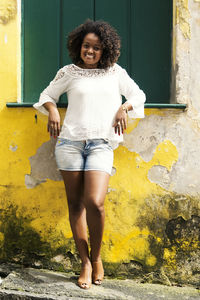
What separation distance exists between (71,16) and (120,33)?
1.59 feet

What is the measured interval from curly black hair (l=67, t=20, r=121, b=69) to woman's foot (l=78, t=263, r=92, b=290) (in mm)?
1534

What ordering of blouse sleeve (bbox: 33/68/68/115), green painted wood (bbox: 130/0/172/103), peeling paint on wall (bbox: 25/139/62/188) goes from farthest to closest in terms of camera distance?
1. green painted wood (bbox: 130/0/172/103)
2. peeling paint on wall (bbox: 25/139/62/188)
3. blouse sleeve (bbox: 33/68/68/115)

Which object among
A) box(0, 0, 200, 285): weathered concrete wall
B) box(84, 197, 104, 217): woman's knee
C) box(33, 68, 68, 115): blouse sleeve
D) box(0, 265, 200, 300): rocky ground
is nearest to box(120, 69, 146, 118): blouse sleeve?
box(0, 0, 200, 285): weathered concrete wall

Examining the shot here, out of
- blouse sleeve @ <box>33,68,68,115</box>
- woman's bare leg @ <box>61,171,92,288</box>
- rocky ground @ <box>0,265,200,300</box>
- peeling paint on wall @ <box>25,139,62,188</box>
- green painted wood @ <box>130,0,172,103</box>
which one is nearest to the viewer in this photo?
rocky ground @ <box>0,265,200,300</box>

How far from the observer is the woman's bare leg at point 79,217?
2.92m

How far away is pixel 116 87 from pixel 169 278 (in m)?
1.59

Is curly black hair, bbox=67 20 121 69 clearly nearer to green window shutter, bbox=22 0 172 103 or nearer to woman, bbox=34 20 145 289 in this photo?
woman, bbox=34 20 145 289

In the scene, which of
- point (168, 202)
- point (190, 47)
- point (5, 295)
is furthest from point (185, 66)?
point (5, 295)

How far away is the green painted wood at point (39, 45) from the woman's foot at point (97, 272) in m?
1.56

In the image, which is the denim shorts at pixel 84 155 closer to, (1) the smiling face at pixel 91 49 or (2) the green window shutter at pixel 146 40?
(1) the smiling face at pixel 91 49

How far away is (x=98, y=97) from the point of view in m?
2.89

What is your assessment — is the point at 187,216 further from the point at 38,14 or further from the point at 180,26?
the point at 38,14

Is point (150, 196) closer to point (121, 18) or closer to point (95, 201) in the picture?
point (95, 201)

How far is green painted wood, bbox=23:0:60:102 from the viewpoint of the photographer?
3.57 meters
